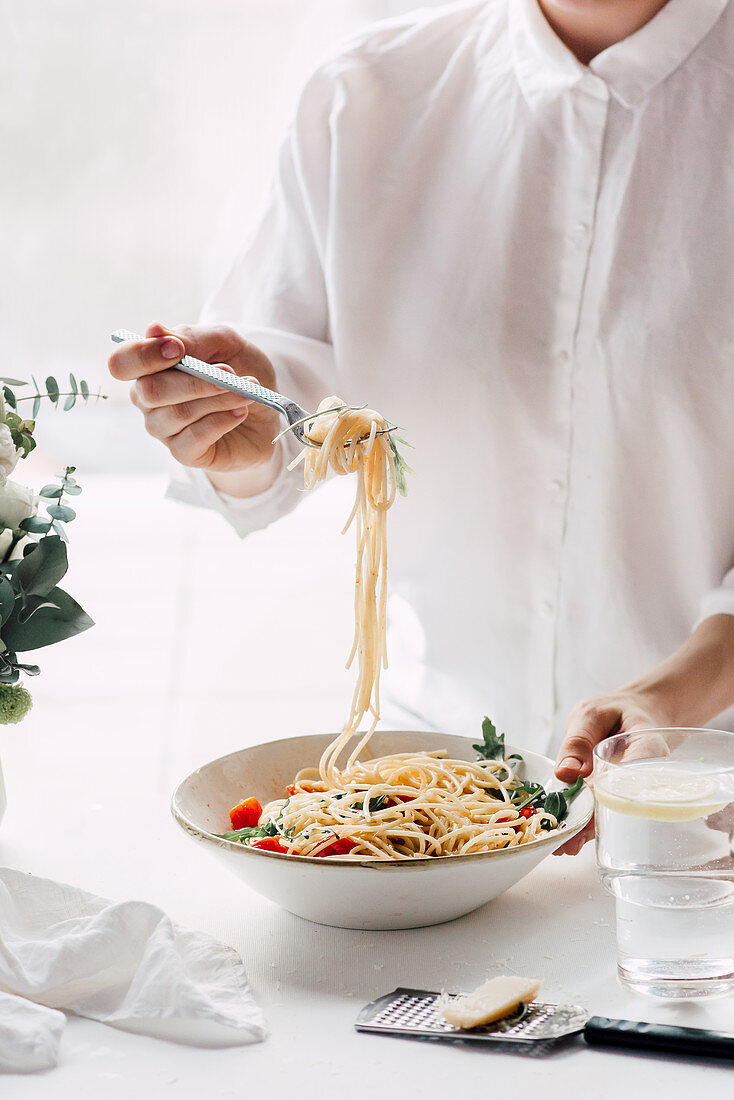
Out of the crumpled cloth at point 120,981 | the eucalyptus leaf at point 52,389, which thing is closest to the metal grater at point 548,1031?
the crumpled cloth at point 120,981

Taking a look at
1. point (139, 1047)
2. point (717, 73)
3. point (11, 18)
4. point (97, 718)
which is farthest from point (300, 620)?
point (139, 1047)

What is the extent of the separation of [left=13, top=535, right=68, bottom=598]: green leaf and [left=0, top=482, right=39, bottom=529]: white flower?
0.15 ft

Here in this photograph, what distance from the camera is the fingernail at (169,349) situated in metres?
1.27

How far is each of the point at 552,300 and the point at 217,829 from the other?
895 mm

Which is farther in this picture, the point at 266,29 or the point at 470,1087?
the point at 266,29

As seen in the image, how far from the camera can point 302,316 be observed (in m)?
1.80

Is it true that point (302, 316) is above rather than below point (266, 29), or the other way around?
below

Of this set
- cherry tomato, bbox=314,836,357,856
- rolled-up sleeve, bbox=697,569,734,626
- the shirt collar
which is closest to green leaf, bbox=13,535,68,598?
cherry tomato, bbox=314,836,357,856

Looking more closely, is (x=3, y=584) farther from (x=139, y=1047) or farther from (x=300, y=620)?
(x=300, y=620)

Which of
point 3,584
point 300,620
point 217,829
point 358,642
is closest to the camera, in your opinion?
point 3,584

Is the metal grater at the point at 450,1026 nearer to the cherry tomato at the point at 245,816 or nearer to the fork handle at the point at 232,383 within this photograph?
the cherry tomato at the point at 245,816

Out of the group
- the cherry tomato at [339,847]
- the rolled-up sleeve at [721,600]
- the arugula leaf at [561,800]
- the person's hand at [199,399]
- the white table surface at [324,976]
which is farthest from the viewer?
the rolled-up sleeve at [721,600]

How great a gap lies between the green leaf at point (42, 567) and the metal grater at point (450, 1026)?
1.67ft

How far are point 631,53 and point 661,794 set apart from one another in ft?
3.68
